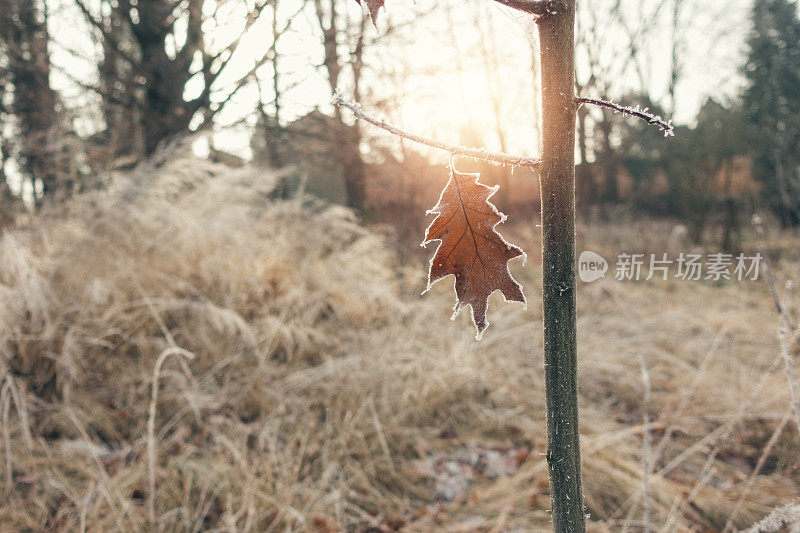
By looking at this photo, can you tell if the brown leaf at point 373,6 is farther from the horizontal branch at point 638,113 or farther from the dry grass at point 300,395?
the dry grass at point 300,395

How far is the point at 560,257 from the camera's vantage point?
0.30 metres

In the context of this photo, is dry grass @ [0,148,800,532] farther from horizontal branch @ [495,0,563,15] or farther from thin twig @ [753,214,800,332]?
horizontal branch @ [495,0,563,15]

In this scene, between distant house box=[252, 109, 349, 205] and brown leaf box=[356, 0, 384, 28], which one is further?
distant house box=[252, 109, 349, 205]

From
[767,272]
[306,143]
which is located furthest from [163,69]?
[767,272]

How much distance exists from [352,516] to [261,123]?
3133mm

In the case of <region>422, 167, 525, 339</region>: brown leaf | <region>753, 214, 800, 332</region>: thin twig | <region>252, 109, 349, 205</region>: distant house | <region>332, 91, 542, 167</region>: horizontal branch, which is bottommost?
<region>753, 214, 800, 332</region>: thin twig

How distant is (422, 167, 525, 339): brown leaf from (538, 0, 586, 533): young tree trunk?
0.09 ft

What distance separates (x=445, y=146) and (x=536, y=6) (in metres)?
0.09

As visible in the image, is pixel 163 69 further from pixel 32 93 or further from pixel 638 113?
pixel 638 113

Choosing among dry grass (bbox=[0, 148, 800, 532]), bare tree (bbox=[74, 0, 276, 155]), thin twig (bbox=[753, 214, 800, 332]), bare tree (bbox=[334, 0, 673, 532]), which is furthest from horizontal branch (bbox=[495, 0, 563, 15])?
bare tree (bbox=[74, 0, 276, 155])

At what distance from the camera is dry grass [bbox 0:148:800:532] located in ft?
4.76

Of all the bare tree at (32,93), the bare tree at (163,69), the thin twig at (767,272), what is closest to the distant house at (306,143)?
the bare tree at (163,69)

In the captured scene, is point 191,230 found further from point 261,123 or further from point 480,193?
point 480,193

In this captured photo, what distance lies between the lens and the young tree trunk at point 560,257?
0.29 meters
